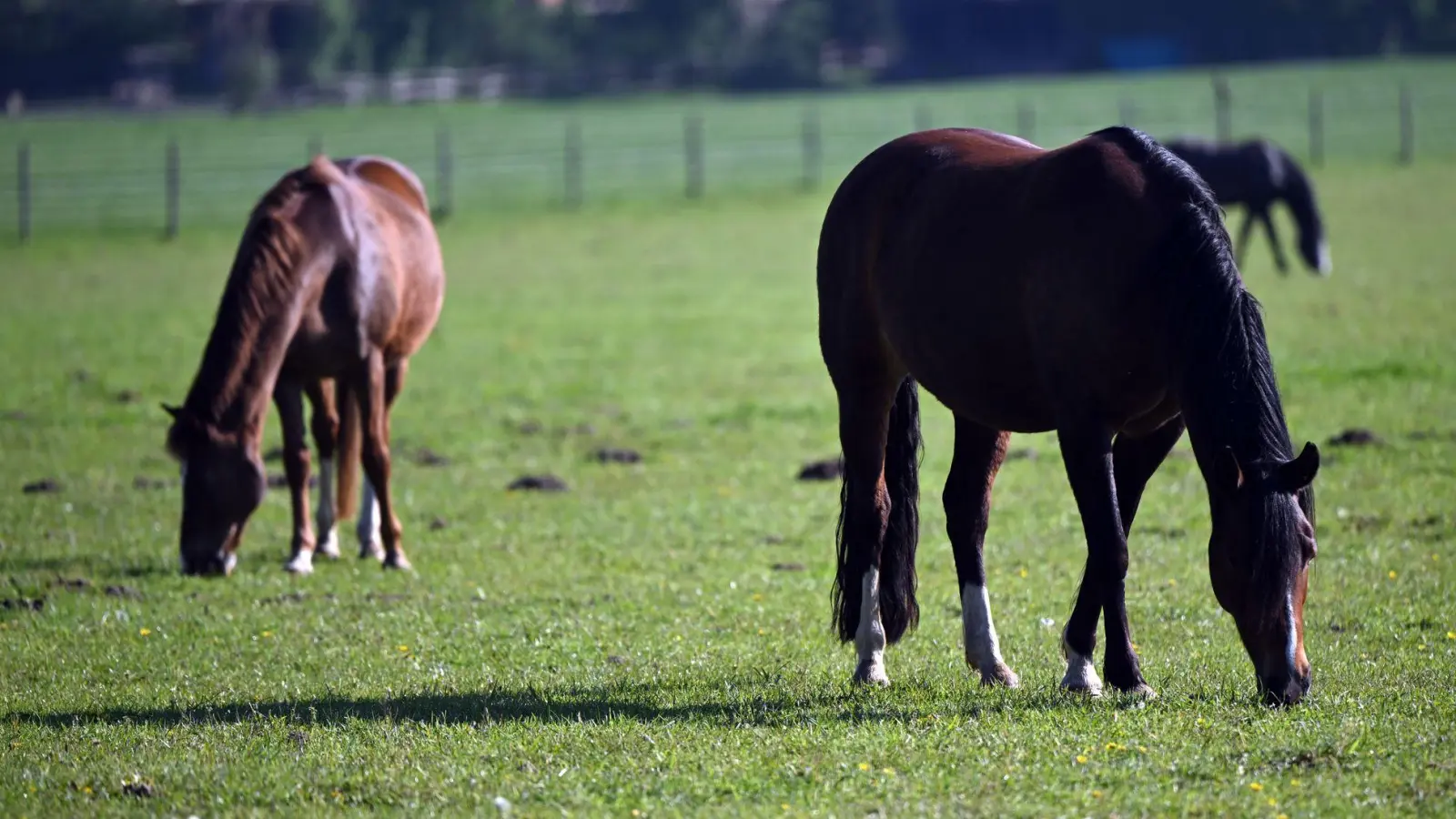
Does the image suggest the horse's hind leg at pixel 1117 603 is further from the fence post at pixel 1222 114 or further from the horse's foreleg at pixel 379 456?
the fence post at pixel 1222 114

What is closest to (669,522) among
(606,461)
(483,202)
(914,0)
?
(606,461)

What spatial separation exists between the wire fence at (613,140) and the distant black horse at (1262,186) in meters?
13.3

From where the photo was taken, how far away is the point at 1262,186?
914 inches

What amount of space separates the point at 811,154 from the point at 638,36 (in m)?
38.9

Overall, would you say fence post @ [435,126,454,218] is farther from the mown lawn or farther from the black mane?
the black mane

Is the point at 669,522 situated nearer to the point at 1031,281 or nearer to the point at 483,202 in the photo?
the point at 1031,281

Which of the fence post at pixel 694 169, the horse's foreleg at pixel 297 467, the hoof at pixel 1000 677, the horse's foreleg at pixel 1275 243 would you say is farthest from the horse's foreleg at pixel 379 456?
the fence post at pixel 694 169

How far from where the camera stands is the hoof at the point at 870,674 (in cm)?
629

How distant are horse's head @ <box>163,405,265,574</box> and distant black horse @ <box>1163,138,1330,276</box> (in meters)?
16.3

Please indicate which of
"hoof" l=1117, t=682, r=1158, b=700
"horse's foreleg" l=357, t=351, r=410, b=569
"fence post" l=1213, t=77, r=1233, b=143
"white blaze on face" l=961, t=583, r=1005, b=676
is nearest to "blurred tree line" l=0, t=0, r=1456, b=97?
"fence post" l=1213, t=77, r=1233, b=143

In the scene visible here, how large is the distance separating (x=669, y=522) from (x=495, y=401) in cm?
519

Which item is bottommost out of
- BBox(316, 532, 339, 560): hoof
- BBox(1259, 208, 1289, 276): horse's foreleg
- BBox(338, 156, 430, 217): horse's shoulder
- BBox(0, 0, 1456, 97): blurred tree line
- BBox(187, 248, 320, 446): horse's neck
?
BBox(316, 532, 339, 560): hoof

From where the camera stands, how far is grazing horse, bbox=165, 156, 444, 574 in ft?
28.2

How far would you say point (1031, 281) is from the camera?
5.83m
